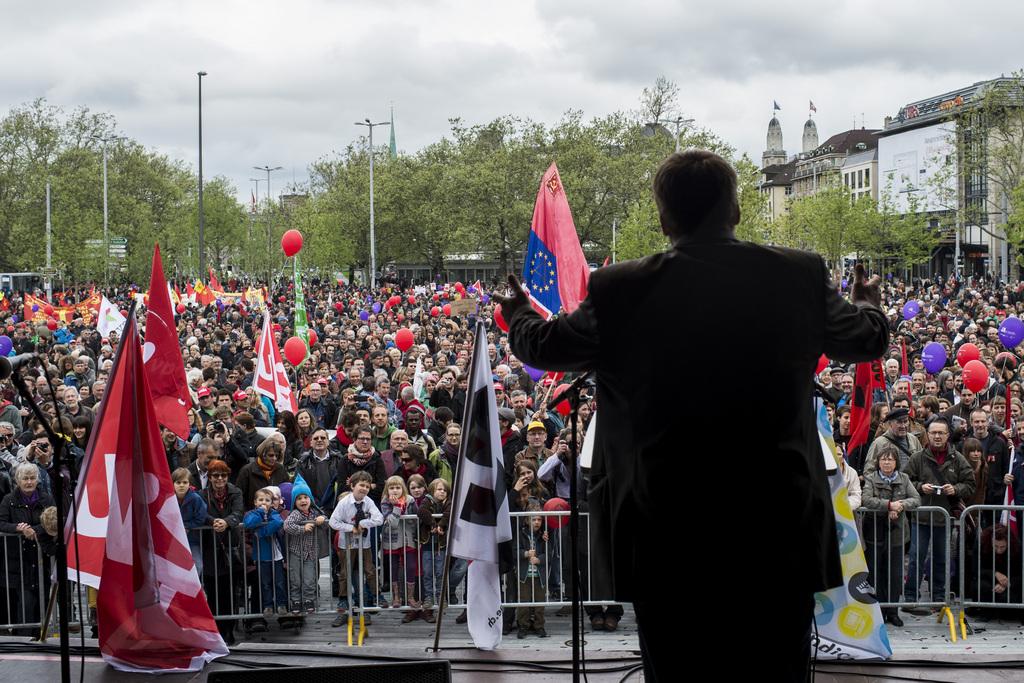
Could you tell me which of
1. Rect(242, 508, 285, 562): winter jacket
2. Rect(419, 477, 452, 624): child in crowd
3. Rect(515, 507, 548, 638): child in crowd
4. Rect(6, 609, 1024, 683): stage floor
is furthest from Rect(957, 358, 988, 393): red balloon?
Rect(242, 508, 285, 562): winter jacket

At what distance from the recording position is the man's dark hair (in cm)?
272

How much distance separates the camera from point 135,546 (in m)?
5.98

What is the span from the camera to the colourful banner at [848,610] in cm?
565

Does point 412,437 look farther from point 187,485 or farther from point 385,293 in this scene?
point 385,293

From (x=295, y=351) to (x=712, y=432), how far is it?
1553 centimetres

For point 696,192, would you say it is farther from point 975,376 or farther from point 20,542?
point 975,376

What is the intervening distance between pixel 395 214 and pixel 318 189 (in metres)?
15.5

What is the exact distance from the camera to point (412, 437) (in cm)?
1143

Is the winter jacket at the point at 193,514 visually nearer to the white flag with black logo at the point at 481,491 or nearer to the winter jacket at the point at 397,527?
the winter jacket at the point at 397,527

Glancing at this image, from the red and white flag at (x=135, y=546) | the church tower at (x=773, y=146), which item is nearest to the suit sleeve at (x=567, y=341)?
the red and white flag at (x=135, y=546)

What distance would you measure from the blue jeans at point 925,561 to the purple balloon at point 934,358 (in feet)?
25.7

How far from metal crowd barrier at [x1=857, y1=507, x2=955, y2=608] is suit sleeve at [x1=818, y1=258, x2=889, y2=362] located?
5807mm

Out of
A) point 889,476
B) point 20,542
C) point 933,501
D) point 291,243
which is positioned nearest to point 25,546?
point 20,542

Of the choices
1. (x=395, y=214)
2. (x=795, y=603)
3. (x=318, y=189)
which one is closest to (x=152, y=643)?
(x=795, y=603)
